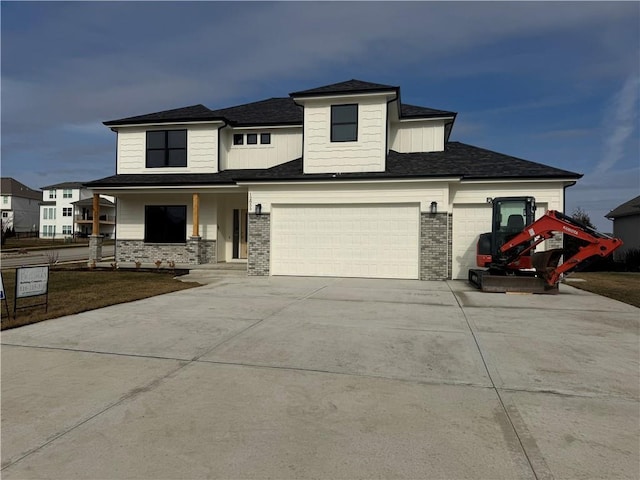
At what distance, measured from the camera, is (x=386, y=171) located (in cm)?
1440

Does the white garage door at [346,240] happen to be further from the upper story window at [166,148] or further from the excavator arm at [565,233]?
the upper story window at [166,148]

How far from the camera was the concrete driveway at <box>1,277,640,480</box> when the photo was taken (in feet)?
9.10

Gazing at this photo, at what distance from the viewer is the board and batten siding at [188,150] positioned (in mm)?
17688

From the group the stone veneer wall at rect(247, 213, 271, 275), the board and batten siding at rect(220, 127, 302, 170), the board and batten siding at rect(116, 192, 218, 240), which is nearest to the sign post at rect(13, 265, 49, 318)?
the stone veneer wall at rect(247, 213, 271, 275)

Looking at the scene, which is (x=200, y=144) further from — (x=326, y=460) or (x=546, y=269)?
(x=326, y=460)

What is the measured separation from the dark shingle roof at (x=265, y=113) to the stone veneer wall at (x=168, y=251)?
5.60 metres

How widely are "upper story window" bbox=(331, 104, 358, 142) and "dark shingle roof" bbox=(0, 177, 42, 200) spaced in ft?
226

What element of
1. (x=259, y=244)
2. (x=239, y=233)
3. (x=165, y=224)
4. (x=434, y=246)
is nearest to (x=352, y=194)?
(x=434, y=246)

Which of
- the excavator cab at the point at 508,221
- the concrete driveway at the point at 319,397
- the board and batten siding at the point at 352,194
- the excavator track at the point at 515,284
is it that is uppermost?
the board and batten siding at the point at 352,194

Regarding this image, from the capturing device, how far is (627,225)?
90.2 ft

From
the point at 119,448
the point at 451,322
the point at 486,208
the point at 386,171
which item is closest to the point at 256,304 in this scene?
the point at 451,322

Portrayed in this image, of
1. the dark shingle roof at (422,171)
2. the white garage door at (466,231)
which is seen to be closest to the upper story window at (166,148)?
the dark shingle roof at (422,171)

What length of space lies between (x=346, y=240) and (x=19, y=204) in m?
71.6

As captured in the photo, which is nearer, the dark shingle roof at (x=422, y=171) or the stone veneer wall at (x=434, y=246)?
the stone veneer wall at (x=434, y=246)
